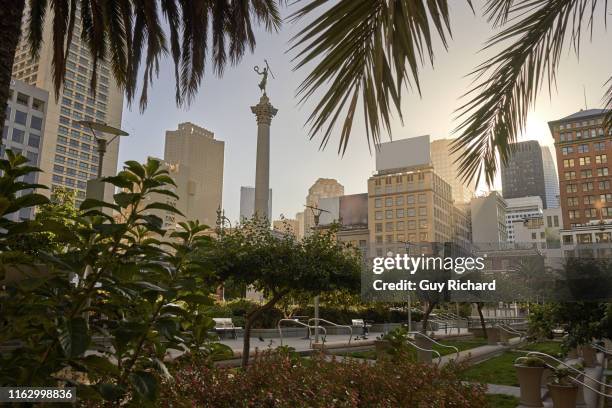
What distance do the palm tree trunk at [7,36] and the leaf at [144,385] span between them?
9.48ft

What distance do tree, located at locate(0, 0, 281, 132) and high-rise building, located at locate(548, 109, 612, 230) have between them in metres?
103

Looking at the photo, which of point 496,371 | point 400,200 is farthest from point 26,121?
point 496,371

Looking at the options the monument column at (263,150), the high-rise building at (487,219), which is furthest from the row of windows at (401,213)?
the monument column at (263,150)

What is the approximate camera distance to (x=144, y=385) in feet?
8.73

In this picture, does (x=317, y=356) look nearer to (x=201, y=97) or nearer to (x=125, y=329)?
(x=125, y=329)

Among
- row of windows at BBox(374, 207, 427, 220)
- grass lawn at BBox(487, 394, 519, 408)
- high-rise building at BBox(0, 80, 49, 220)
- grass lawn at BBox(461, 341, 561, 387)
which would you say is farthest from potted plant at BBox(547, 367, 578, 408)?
row of windows at BBox(374, 207, 427, 220)

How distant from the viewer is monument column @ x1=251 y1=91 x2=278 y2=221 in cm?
4716

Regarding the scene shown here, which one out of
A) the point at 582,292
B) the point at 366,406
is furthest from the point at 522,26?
the point at 582,292

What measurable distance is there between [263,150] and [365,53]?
4580 cm

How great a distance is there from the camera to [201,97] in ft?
31.2

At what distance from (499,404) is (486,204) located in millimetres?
134813

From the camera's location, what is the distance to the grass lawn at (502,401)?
8281 millimetres

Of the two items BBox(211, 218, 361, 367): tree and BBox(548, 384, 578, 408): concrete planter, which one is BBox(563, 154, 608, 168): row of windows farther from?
BBox(548, 384, 578, 408): concrete planter

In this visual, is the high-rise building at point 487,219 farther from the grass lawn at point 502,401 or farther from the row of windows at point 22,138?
the grass lawn at point 502,401
